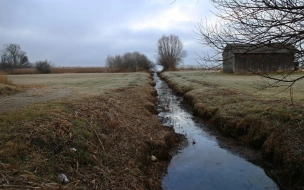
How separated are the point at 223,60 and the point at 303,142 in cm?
284

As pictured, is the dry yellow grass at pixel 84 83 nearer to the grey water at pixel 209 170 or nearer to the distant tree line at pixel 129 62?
the grey water at pixel 209 170

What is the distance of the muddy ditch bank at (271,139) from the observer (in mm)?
5793

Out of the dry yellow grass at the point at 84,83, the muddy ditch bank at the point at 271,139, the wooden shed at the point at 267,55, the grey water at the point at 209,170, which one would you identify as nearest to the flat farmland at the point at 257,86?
the wooden shed at the point at 267,55

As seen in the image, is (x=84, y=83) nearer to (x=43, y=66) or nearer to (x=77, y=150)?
(x=77, y=150)

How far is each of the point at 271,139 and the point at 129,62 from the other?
70.9 metres

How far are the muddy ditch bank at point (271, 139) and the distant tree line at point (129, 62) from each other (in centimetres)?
6599

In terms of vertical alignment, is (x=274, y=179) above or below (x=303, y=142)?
below

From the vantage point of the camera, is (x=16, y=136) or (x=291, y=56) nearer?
(x=16, y=136)

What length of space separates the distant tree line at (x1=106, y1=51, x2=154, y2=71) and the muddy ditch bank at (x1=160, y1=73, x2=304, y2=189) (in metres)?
66.0

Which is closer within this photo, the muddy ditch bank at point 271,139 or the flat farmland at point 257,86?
the muddy ditch bank at point 271,139

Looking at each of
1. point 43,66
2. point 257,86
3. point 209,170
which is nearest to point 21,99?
point 209,170

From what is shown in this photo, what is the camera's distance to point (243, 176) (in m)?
6.08

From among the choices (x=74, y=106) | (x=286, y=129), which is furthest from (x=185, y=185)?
Answer: (x=74, y=106)

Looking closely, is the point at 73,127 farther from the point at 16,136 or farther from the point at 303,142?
the point at 303,142
